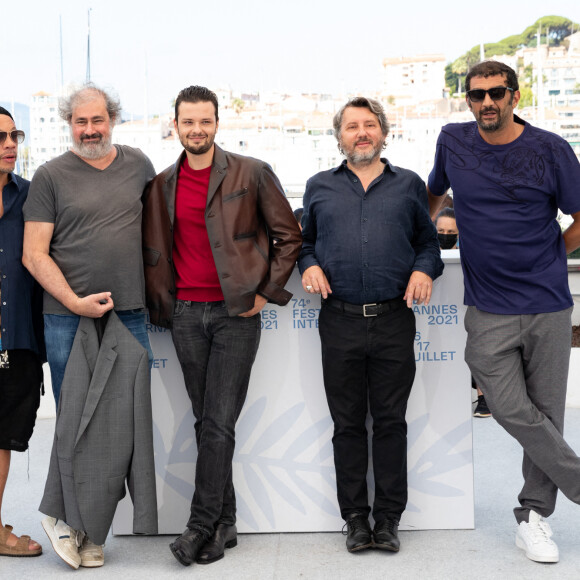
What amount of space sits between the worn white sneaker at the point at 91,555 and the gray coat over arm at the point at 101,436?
0.08 m

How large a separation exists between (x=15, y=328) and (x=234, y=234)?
914 millimetres

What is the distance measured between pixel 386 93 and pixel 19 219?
9995 cm

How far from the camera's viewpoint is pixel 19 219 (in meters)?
3.32

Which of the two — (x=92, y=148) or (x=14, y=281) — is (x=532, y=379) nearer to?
(x=92, y=148)

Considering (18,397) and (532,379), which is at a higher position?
(532,379)

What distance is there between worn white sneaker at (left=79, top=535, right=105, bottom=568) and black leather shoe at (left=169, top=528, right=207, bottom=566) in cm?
29

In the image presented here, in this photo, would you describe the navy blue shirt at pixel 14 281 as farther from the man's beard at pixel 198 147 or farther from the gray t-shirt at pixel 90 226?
the man's beard at pixel 198 147

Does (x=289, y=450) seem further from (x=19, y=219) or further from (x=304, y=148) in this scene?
(x=304, y=148)

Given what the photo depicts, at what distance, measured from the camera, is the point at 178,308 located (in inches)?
130

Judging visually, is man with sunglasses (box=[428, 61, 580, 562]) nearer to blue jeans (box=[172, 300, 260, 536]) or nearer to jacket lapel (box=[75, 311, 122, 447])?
blue jeans (box=[172, 300, 260, 536])

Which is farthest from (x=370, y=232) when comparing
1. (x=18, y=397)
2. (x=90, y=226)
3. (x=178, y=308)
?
(x=18, y=397)

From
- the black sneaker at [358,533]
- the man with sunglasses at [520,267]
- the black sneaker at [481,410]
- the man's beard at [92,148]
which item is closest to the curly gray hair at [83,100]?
the man's beard at [92,148]

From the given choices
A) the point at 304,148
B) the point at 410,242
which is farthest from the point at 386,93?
the point at 410,242

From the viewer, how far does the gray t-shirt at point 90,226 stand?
3.22m
